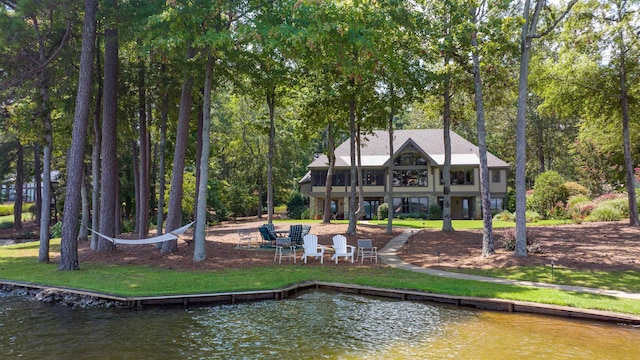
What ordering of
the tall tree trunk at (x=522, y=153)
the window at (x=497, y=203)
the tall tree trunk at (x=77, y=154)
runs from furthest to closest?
the window at (x=497, y=203) → the tall tree trunk at (x=522, y=153) → the tall tree trunk at (x=77, y=154)

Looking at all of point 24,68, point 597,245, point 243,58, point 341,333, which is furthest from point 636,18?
point 24,68

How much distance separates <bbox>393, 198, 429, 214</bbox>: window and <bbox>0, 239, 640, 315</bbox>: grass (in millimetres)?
25934

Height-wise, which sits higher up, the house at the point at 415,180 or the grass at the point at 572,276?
the house at the point at 415,180

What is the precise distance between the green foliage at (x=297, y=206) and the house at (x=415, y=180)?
9.46 feet

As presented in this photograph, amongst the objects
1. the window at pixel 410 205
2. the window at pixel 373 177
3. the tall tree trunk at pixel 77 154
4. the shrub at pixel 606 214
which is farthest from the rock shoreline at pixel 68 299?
the window at pixel 410 205

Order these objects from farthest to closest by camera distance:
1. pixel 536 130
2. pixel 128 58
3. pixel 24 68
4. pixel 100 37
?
pixel 536 130 → pixel 128 58 → pixel 100 37 → pixel 24 68

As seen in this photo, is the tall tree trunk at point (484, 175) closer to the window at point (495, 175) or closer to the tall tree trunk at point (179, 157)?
the tall tree trunk at point (179, 157)

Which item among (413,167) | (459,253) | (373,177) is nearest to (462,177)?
(413,167)

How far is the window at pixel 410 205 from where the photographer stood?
3906 centimetres

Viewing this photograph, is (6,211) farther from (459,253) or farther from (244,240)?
(459,253)

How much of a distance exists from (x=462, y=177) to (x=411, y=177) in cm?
434

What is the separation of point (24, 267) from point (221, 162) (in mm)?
34838

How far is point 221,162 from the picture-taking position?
48.8 m

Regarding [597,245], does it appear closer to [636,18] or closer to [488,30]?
[488,30]
